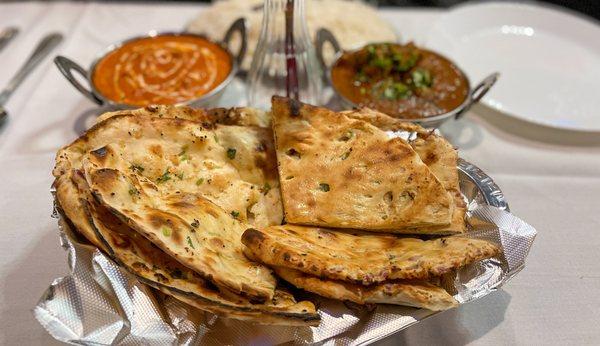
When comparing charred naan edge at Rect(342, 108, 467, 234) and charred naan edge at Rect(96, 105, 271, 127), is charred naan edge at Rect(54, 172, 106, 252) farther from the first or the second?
charred naan edge at Rect(342, 108, 467, 234)

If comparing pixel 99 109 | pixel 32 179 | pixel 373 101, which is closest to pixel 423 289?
pixel 373 101

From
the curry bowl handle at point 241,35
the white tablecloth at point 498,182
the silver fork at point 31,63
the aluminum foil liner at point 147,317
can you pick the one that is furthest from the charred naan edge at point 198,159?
the silver fork at point 31,63

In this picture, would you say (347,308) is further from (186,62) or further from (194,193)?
(186,62)

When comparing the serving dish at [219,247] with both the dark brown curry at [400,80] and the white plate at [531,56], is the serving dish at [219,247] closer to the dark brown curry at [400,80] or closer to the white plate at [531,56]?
the dark brown curry at [400,80]

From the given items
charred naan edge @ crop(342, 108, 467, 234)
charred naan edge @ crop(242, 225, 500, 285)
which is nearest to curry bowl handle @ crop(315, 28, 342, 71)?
charred naan edge @ crop(342, 108, 467, 234)

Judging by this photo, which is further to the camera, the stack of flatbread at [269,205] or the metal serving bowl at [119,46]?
the metal serving bowl at [119,46]

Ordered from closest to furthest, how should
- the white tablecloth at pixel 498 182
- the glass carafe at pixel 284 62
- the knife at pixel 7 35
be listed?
the white tablecloth at pixel 498 182
the glass carafe at pixel 284 62
the knife at pixel 7 35
